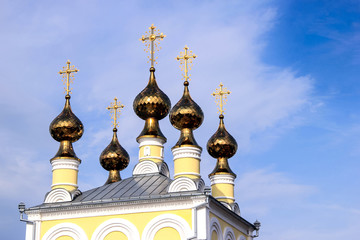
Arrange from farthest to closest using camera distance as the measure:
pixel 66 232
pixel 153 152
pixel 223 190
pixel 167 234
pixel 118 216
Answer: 1. pixel 223 190
2. pixel 153 152
3. pixel 66 232
4. pixel 118 216
5. pixel 167 234

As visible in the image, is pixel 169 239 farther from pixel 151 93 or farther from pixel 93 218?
pixel 151 93

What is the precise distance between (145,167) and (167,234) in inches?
133

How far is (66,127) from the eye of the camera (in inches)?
1023

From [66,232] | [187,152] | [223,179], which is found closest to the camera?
[66,232]

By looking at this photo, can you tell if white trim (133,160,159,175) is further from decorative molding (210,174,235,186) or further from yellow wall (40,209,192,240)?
decorative molding (210,174,235,186)

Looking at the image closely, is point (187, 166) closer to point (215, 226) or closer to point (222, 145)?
point (215, 226)

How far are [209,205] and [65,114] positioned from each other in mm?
5788

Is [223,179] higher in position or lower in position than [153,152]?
lower

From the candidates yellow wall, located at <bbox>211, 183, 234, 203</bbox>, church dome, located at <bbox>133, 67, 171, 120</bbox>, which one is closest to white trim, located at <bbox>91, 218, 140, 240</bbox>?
church dome, located at <bbox>133, 67, 171, 120</bbox>

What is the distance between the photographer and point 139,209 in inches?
927

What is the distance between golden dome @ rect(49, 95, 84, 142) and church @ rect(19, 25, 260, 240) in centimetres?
3

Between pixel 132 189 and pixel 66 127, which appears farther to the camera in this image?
pixel 66 127

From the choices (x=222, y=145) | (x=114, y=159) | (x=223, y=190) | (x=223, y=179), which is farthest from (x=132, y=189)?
(x=114, y=159)

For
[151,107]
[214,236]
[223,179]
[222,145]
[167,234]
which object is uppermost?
[151,107]
